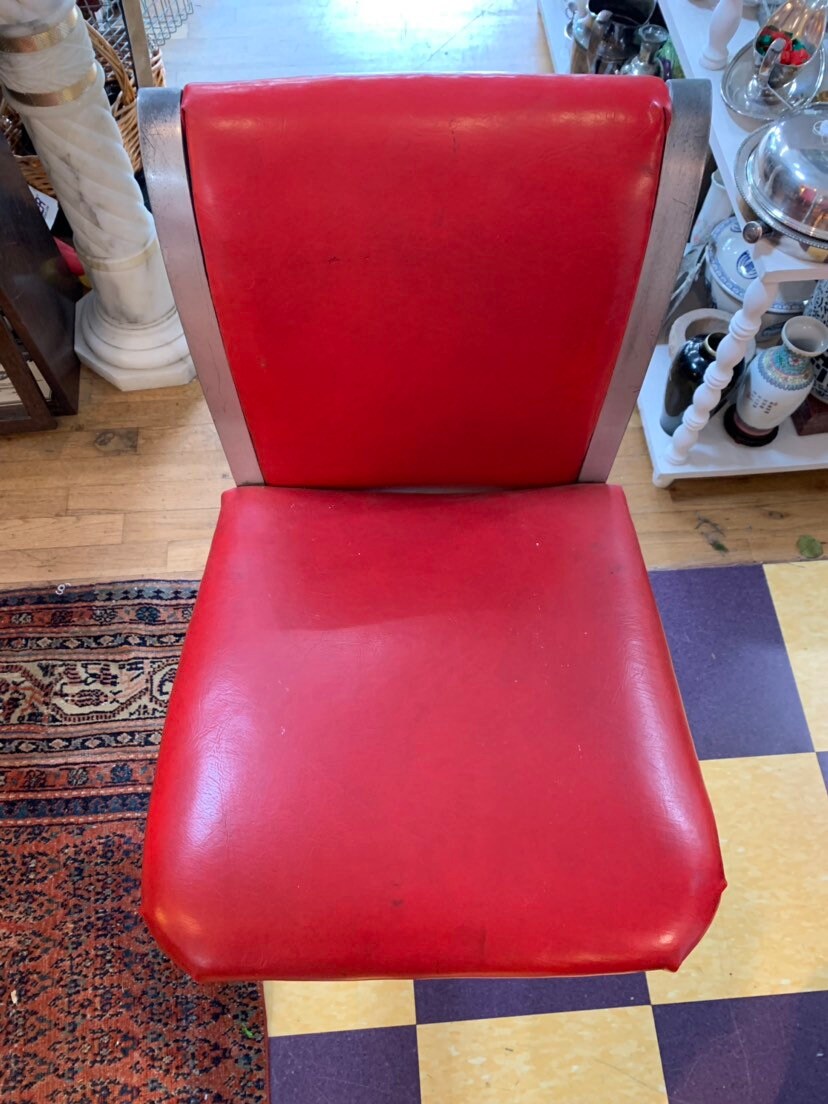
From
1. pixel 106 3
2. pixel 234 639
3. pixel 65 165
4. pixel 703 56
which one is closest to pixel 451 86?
pixel 234 639

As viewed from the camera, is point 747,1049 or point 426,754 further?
point 747,1049

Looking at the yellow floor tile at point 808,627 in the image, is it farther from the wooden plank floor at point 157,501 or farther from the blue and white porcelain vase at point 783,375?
the blue and white porcelain vase at point 783,375

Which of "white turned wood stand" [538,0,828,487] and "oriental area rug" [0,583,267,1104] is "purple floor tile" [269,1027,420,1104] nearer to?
"oriental area rug" [0,583,267,1104]

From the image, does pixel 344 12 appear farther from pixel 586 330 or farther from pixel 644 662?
pixel 644 662

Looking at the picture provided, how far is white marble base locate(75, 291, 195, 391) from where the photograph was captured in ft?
5.56

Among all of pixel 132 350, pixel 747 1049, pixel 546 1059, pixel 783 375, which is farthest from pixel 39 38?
pixel 747 1049

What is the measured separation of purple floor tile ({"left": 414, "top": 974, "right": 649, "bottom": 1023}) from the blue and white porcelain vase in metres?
0.89

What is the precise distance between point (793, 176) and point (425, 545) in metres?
0.63

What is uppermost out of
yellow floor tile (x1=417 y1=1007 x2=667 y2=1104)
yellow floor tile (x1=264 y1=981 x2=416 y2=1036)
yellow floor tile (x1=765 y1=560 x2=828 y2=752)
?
yellow floor tile (x1=765 y1=560 x2=828 y2=752)

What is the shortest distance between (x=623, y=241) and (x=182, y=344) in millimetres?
1136

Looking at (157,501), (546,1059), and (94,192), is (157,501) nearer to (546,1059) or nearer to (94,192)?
(94,192)

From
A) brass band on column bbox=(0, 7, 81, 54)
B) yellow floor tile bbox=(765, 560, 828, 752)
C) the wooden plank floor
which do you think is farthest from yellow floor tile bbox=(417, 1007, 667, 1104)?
brass band on column bbox=(0, 7, 81, 54)

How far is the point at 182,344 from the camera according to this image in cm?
172

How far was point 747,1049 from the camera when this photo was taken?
1.22 meters
